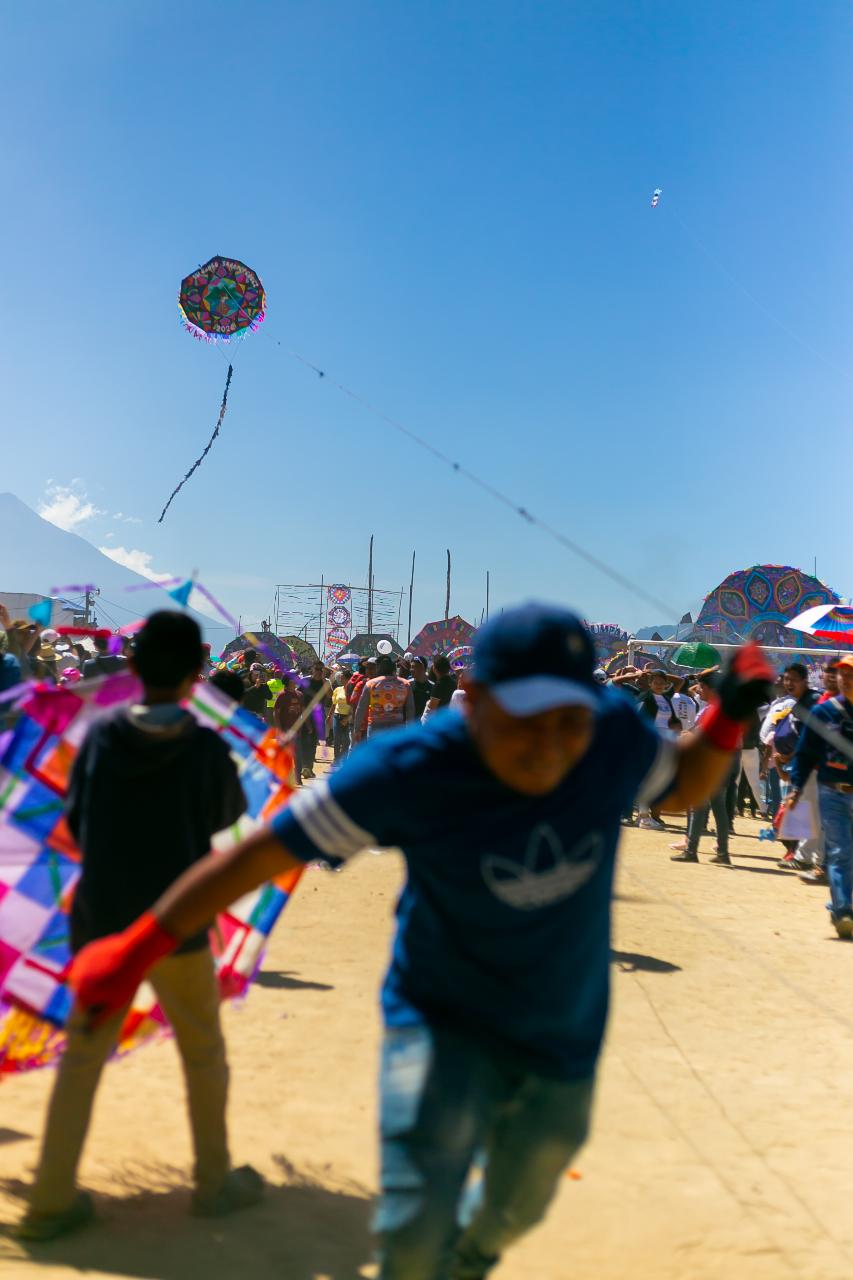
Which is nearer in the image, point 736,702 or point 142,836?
point 736,702

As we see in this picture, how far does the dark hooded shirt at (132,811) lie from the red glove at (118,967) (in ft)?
3.00

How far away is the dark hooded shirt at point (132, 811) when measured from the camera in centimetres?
318

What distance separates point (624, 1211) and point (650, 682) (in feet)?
33.4

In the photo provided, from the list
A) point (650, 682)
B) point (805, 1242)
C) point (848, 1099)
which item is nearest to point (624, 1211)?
point (805, 1242)

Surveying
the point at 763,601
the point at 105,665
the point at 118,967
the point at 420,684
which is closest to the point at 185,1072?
the point at 118,967

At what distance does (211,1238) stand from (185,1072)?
0.49m

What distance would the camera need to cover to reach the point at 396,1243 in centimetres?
226

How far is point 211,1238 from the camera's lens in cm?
344

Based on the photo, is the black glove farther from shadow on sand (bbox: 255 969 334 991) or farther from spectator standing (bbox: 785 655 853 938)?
spectator standing (bbox: 785 655 853 938)

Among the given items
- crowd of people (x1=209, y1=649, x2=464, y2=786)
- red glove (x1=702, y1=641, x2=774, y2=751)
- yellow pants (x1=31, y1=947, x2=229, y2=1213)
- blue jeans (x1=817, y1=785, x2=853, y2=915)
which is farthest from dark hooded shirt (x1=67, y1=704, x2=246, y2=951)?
blue jeans (x1=817, y1=785, x2=853, y2=915)

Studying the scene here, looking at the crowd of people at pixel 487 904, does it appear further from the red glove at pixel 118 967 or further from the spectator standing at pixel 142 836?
the spectator standing at pixel 142 836

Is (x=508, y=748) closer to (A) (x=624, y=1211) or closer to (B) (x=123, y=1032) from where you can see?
(B) (x=123, y=1032)

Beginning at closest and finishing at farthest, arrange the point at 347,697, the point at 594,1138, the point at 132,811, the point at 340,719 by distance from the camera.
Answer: the point at 132,811 < the point at 594,1138 < the point at 340,719 < the point at 347,697

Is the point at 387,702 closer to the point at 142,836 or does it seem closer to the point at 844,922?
the point at 844,922
